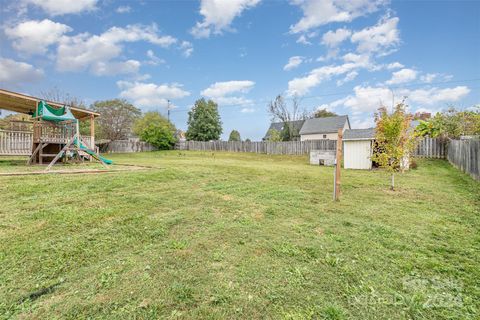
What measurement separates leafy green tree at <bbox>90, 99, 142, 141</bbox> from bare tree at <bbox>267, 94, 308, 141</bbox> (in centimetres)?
2087

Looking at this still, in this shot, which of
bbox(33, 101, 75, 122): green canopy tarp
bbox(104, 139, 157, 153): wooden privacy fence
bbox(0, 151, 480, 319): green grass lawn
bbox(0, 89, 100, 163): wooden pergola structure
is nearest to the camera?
bbox(0, 151, 480, 319): green grass lawn

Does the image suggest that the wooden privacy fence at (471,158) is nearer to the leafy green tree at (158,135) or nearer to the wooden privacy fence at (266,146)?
the wooden privacy fence at (266,146)

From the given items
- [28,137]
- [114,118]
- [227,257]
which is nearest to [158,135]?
[114,118]

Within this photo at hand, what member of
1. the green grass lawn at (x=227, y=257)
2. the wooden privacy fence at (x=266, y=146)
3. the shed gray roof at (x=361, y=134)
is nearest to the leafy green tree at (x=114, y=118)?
the wooden privacy fence at (x=266, y=146)

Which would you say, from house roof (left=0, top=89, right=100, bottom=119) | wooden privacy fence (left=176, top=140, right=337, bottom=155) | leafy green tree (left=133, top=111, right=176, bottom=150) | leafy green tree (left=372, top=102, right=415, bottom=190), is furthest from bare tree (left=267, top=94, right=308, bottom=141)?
leafy green tree (left=372, top=102, right=415, bottom=190)

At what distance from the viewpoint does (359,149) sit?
11992 mm

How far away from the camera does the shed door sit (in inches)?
462

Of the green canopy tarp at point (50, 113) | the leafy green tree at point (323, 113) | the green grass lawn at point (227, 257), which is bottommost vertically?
the green grass lawn at point (227, 257)

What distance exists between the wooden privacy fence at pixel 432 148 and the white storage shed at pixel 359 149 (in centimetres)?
603

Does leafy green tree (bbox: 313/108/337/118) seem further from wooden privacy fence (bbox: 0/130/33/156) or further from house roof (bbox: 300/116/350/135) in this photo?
wooden privacy fence (bbox: 0/130/33/156)

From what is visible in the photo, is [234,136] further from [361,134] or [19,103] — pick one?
[19,103]

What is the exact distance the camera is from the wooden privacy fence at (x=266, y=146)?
2066 cm

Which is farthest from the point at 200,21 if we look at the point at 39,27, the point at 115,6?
the point at 39,27

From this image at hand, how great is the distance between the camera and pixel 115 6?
1003 centimetres
